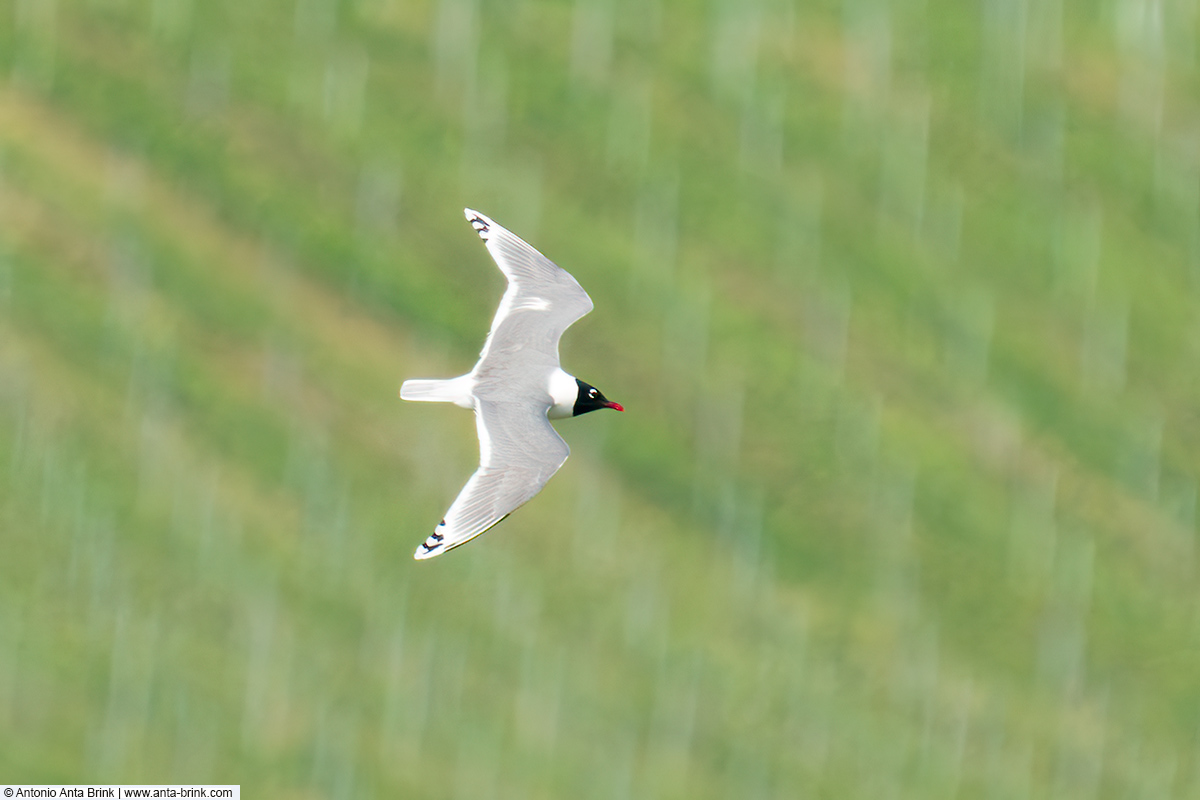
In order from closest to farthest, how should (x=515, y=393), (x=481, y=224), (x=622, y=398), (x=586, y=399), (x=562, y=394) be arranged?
(x=515, y=393) → (x=562, y=394) → (x=586, y=399) → (x=481, y=224) → (x=622, y=398)

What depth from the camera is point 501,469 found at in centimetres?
1313

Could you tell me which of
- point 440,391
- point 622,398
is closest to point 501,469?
A: point 440,391

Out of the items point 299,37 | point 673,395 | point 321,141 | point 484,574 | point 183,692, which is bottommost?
point 183,692

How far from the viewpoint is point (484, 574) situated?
1653cm

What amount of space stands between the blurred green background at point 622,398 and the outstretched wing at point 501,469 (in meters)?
Result: 3.14

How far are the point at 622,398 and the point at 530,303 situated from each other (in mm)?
2898

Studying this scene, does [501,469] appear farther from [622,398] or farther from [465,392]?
[622,398]

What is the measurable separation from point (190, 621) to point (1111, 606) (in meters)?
9.03

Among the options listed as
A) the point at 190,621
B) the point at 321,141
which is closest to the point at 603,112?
the point at 321,141

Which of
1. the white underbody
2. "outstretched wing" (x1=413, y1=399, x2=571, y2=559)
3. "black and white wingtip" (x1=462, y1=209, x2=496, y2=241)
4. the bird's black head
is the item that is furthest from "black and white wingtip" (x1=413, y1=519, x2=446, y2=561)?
"black and white wingtip" (x1=462, y1=209, x2=496, y2=241)

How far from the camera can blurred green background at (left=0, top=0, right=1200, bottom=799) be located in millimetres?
16094

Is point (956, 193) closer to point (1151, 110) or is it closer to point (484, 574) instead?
point (1151, 110)

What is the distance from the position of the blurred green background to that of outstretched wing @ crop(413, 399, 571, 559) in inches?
123

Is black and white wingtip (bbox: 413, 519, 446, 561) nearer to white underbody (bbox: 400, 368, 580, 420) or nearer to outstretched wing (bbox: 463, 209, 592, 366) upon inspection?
white underbody (bbox: 400, 368, 580, 420)
